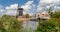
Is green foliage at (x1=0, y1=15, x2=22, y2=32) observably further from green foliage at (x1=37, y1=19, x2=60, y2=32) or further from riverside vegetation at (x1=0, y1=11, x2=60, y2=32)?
green foliage at (x1=37, y1=19, x2=60, y2=32)

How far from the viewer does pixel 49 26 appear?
4.29 m

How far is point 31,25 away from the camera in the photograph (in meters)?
4.29

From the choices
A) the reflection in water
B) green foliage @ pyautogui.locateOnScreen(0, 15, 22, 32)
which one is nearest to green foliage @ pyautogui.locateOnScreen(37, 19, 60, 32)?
the reflection in water

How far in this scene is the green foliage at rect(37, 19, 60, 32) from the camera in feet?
13.9

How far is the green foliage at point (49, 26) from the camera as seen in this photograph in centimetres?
424

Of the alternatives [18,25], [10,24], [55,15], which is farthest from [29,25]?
[55,15]

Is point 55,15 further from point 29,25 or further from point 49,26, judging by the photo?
point 29,25

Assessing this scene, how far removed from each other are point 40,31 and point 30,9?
2.02 ft

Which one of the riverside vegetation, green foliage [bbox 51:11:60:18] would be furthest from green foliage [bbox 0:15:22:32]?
green foliage [bbox 51:11:60:18]

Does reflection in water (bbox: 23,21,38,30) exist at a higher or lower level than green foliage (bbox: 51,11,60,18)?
lower

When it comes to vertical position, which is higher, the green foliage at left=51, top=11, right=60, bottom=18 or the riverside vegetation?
the green foliage at left=51, top=11, right=60, bottom=18

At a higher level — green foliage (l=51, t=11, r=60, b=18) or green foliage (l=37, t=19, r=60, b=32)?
green foliage (l=51, t=11, r=60, b=18)

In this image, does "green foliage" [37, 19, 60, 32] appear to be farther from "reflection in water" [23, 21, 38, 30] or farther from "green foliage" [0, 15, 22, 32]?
"green foliage" [0, 15, 22, 32]

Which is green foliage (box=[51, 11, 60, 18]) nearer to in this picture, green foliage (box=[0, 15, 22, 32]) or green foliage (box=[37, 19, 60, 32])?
green foliage (box=[37, 19, 60, 32])
